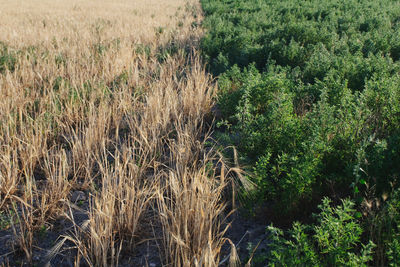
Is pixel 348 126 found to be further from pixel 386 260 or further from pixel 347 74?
pixel 347 74

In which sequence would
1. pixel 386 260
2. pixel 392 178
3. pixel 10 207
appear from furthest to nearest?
pixel 10 207 → pixel 392 178 → pixel 386 260

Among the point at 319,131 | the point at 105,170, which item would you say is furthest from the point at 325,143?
the point at 105,170

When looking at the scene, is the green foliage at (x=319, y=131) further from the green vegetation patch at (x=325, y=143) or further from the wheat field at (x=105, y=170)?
the wheat field at (x=105, y=170)

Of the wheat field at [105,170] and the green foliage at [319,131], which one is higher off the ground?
the green foliage at [319,131]

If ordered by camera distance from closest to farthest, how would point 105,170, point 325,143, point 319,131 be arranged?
1. point 325,143
2. point 319,131
3. point 105,170

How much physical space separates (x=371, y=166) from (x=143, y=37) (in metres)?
8.26

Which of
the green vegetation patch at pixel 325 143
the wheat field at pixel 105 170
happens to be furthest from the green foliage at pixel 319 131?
the wheat field at pixel 105 170

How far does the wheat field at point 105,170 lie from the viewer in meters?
2.47

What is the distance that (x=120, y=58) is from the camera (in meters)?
6.97

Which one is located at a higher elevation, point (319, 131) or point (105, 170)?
point (319, 131)

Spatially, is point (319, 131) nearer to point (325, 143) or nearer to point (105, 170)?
point (325, 143)

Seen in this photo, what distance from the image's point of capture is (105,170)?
3.63 metres

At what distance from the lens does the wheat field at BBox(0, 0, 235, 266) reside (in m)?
2.47

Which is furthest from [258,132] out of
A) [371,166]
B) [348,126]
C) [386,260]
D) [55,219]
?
[55,219]
